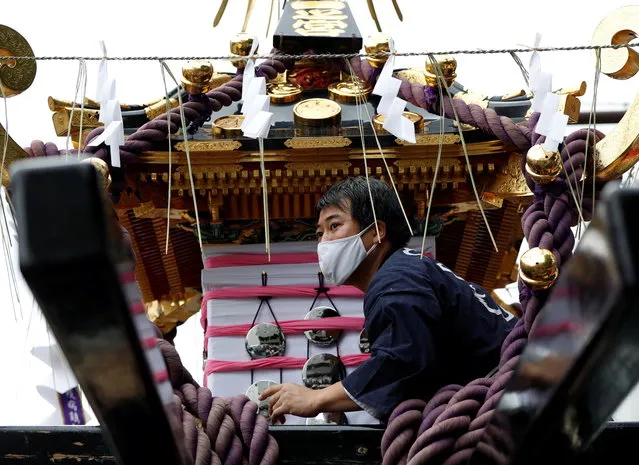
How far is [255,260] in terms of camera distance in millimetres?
4051

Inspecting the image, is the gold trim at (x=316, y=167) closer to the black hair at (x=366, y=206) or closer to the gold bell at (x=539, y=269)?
the black hair at (x=366, y=206)

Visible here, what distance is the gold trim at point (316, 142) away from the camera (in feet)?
12.2

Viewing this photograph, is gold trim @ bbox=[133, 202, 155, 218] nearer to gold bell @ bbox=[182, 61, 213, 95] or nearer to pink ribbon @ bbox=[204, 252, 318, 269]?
pink ribbon @ bbox=[204, 252, 318, 269]

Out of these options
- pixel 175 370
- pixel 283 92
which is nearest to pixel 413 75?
pixel 283 92

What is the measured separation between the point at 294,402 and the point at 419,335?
1.20ft

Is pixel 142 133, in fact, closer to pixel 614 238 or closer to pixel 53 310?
pixel 53 310

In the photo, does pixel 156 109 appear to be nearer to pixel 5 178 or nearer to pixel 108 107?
pixel 5 178

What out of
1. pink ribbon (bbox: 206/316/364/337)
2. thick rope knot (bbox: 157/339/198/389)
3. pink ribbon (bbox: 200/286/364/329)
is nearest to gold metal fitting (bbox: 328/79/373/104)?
pink ribbon (bbox: 200/286/364/329)

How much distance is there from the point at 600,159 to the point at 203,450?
1.33 meters

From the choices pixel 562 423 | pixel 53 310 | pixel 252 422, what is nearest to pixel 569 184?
pixel 252 422

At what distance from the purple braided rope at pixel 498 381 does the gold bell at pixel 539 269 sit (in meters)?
0.03

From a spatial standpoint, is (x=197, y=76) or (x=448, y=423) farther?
(x=197, y=76)

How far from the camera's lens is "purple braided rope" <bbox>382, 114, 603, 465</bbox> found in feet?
7.13

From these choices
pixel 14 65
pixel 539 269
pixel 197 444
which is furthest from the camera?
pixel 14 65
